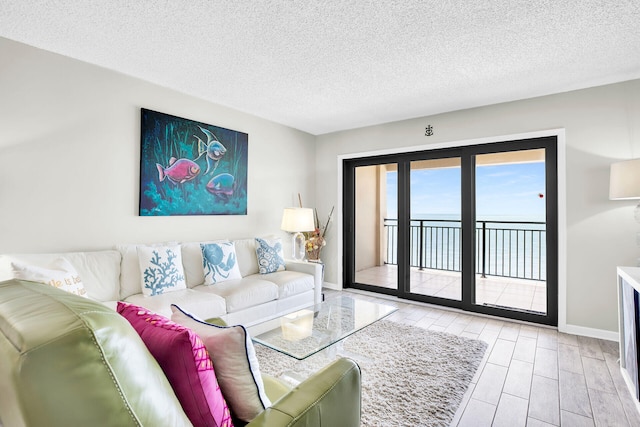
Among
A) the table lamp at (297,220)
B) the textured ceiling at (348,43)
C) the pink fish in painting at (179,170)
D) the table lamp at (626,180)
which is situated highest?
the textured ceiling at (348,43)

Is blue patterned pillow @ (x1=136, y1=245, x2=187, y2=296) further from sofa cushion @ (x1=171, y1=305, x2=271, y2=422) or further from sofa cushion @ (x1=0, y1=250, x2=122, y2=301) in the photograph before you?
sofa cushion @ (x1=171, y1=305, x2=271, y2=422)

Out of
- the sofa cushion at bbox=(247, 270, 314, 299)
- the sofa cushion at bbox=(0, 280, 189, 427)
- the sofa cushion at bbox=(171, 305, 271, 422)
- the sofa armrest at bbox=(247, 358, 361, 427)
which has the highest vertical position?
the sofa cushion at bbox=(0, 280, 189, 427)

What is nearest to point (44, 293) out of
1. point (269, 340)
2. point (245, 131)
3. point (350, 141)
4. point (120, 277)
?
point (269, 340)

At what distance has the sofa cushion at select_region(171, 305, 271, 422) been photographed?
99cm

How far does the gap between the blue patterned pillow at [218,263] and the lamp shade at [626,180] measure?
3570mm

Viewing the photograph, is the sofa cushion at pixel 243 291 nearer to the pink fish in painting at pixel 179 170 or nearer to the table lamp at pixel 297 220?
the table lamp at pixel 297 220

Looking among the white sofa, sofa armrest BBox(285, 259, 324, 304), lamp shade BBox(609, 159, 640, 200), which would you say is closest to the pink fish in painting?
the white sofa

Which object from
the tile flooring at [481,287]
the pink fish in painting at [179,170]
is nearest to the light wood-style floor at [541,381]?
the tile flooring at [481,287]

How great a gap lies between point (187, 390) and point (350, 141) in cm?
448

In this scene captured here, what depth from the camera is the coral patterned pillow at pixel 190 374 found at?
85 centimetres

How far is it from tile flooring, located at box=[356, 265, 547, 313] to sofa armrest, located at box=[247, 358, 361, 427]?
3433 millimetres

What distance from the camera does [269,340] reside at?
2.10m

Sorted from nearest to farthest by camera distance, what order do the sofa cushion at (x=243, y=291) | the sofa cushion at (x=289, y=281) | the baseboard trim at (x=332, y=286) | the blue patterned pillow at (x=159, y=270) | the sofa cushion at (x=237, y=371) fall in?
the sofa cushion at (x=237, y=371), the blue patterned pillow at (x=159, y=270), the sofa cushion at (x=243, y=291), the sofa cushion at (x=289, y=281), the baseboard trim at (x=332, y=286)

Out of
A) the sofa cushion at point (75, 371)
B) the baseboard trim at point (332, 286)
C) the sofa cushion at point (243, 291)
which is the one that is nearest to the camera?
the sofa cushion at point (75, 371)
